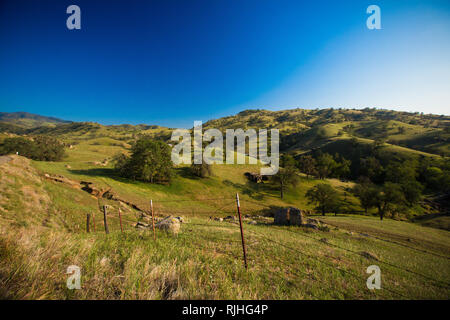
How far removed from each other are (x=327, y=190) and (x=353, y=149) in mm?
86952

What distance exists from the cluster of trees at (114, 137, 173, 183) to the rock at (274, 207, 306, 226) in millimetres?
31793

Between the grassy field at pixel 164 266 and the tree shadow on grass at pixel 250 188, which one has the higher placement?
the grassy field at pixel 164 266

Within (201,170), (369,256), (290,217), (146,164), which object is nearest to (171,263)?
(369,256)

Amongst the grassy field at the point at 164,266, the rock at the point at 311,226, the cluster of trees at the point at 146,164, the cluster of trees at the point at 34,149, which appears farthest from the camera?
the cluster of trees at the point at 34,149

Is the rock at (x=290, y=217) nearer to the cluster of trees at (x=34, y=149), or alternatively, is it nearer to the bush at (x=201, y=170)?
the bush at (x=201, y=170)

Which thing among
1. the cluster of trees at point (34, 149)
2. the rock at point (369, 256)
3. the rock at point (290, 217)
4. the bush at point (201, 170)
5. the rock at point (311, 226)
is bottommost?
the rock at point (311, 226)

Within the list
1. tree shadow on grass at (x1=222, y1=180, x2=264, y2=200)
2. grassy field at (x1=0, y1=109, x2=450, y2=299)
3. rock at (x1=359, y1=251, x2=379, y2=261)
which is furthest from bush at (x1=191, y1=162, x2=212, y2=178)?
rock at (x1=359, y1=251, x2=379, y2=261)

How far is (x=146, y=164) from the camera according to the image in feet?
132

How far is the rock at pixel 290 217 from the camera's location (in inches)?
773

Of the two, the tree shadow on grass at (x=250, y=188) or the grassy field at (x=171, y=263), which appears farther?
the tree shadow on grass at (x=250, y=188)

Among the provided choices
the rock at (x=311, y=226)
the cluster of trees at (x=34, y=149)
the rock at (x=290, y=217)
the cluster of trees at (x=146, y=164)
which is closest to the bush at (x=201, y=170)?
the cluster of trees at (x=146, y=164)

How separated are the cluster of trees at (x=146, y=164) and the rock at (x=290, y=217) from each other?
104ft
